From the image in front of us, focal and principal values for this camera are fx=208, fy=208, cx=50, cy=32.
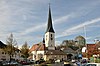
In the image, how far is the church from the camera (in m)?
111

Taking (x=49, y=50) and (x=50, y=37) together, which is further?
(x=50, y=37)

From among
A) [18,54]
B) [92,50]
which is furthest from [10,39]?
[18,54]

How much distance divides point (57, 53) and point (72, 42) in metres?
40.5

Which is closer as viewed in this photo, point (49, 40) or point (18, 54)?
point (18, 54)

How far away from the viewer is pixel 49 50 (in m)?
114

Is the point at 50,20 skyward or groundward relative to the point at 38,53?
skyward

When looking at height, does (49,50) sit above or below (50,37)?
below

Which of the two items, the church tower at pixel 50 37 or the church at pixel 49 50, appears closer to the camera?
the church at pixel 49 50

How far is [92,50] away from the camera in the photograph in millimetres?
65500

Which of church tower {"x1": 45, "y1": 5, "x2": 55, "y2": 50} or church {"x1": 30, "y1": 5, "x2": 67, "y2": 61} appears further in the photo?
church tower {"x1": 45, "y1": 5, "x2": 55, "y2": 50}

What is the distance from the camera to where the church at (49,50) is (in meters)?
111

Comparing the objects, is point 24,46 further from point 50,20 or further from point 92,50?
point 50,20

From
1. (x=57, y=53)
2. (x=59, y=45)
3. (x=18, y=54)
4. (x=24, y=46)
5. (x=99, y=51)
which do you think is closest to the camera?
(x=99, y=51)

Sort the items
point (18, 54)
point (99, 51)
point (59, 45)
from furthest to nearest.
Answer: point (59, 45) < point (18, 54) < point (99, 51)
